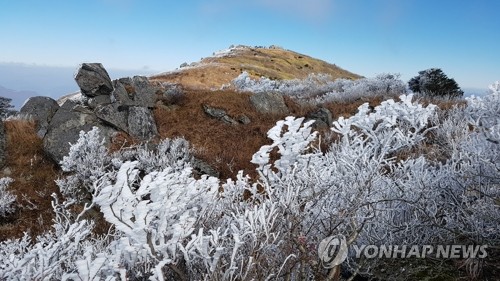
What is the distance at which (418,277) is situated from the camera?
325cm

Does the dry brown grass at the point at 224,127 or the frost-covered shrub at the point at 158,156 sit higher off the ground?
the dry brown grass at the point at 224,127

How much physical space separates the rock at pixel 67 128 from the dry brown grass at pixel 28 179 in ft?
1.20

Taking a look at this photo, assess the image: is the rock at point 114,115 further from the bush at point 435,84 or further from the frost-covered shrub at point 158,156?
the bush at point 435,84

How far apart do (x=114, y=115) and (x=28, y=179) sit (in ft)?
10.1

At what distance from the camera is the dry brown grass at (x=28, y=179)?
23.7 feet

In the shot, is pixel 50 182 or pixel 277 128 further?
pixel 50 182

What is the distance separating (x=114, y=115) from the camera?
11.1 meters

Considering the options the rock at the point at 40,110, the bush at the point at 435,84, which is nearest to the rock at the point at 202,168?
the rock at the point at 40,110

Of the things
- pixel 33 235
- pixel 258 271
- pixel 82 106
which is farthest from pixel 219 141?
pixel 258 271

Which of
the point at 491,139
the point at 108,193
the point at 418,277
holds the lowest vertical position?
the point at 418,277

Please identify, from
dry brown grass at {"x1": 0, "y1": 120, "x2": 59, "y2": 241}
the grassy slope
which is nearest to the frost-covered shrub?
the grassy slope

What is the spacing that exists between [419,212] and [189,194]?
2634mm

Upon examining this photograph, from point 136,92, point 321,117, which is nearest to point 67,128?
point 136,92

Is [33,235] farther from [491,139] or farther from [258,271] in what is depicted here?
[491,139]
